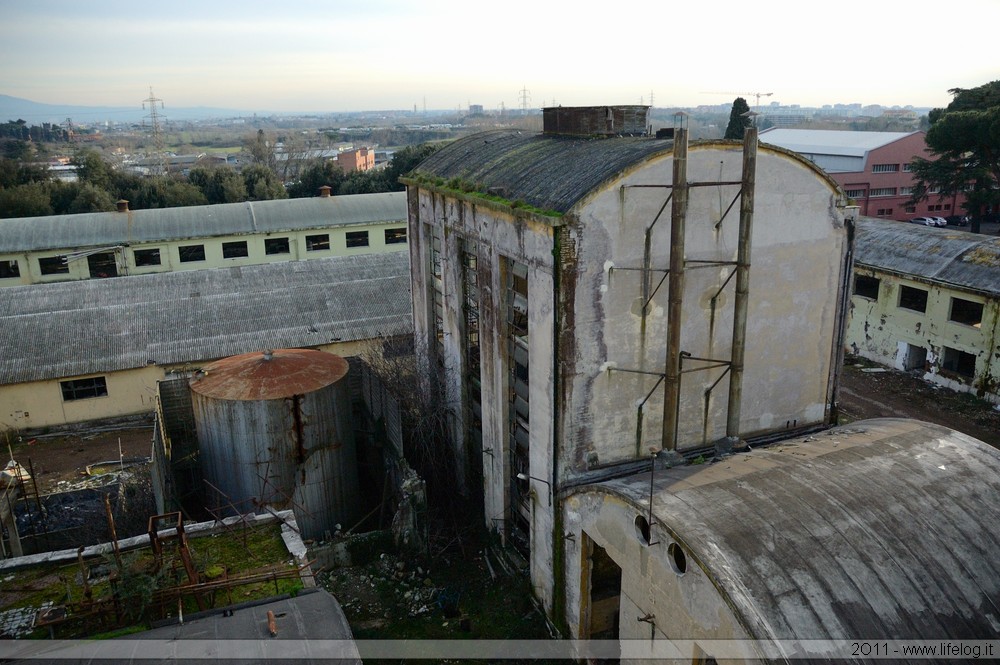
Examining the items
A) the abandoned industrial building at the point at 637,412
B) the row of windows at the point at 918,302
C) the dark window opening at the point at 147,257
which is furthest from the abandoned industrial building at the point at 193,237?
the row of windows at the point at 918,302

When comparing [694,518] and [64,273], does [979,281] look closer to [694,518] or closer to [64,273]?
[694,518]

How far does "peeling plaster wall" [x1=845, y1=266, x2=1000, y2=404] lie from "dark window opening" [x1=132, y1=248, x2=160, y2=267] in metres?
29.0

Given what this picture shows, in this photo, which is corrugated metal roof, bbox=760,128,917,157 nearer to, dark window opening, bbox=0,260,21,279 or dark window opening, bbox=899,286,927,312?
dark window opening, bbox=899,286,927,312

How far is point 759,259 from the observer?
12547 millimetres

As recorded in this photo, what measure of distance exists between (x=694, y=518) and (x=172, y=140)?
217m

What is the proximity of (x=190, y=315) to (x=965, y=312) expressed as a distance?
24.7 metres

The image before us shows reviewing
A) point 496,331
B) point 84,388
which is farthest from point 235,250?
point 496,331

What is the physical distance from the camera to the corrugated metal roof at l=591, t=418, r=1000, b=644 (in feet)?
26.9

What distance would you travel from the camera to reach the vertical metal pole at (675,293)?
10.6 m

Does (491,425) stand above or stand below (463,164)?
below

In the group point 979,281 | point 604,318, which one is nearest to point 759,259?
point 604,318

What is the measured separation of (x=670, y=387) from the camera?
11609 millimetres

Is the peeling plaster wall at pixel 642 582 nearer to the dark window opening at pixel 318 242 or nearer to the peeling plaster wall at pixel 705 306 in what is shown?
the peeling plaster wall at pixel 705 306

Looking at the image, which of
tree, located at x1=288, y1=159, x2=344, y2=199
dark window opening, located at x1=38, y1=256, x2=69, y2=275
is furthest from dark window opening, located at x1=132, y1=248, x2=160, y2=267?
tree, located at x1=288, y1=159, x2=344, y2=199
